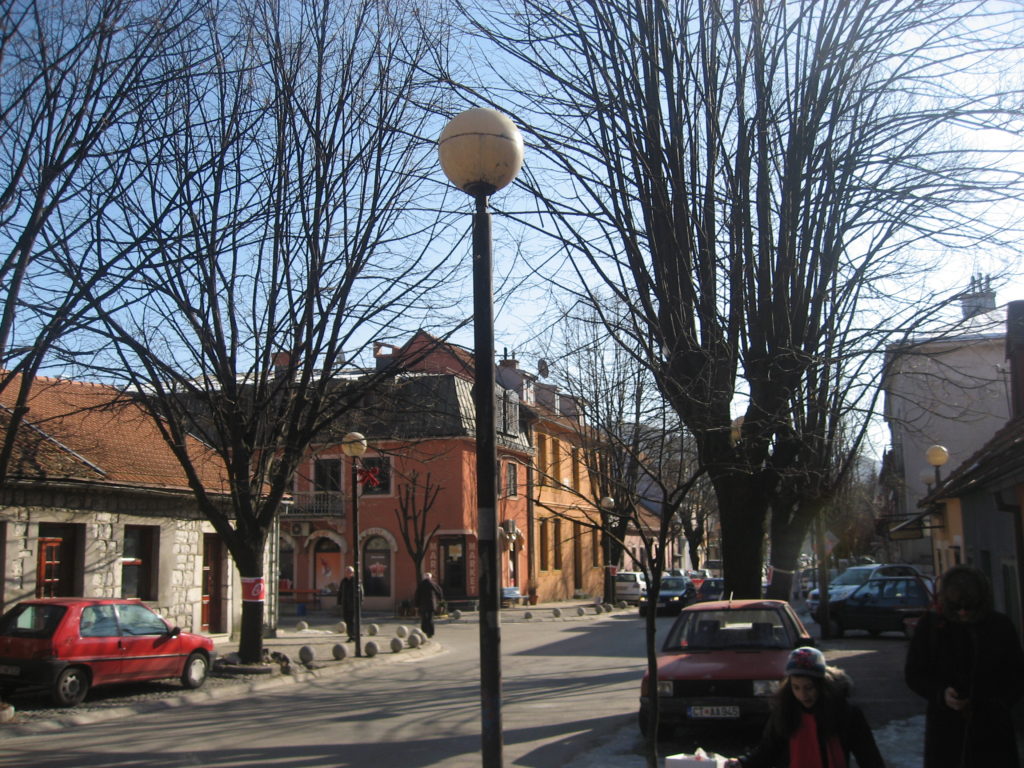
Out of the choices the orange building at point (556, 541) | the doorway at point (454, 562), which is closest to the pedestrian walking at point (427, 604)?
the doorway at point (454, 562)

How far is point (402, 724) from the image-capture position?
12.0m

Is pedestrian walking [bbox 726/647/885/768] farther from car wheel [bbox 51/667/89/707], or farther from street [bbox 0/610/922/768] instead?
car wheel [bbox 51/667/89/707]

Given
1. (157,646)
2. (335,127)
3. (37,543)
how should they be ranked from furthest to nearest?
(37,543), (335,127), (157,646)

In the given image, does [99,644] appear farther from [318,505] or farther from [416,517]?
[318,505]

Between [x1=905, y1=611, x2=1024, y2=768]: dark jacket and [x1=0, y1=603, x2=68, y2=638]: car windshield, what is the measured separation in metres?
10.9

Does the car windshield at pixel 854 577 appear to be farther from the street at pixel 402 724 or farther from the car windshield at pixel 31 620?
the car windshield at pixel 31 620

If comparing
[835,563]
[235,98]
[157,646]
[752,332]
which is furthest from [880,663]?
[835,563]

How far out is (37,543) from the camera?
17.2 meters

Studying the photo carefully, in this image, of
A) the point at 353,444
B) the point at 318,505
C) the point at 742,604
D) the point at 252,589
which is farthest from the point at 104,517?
the point at 318,505

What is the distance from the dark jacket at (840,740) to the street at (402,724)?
4.83 meters

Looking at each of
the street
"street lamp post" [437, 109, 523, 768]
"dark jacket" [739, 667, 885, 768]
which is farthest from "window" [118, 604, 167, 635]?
"dark jacket" [739, 667, 885, 768]

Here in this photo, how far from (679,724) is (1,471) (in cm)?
850

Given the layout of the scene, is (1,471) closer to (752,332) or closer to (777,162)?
(752,332)

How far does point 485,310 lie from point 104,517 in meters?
15.6
